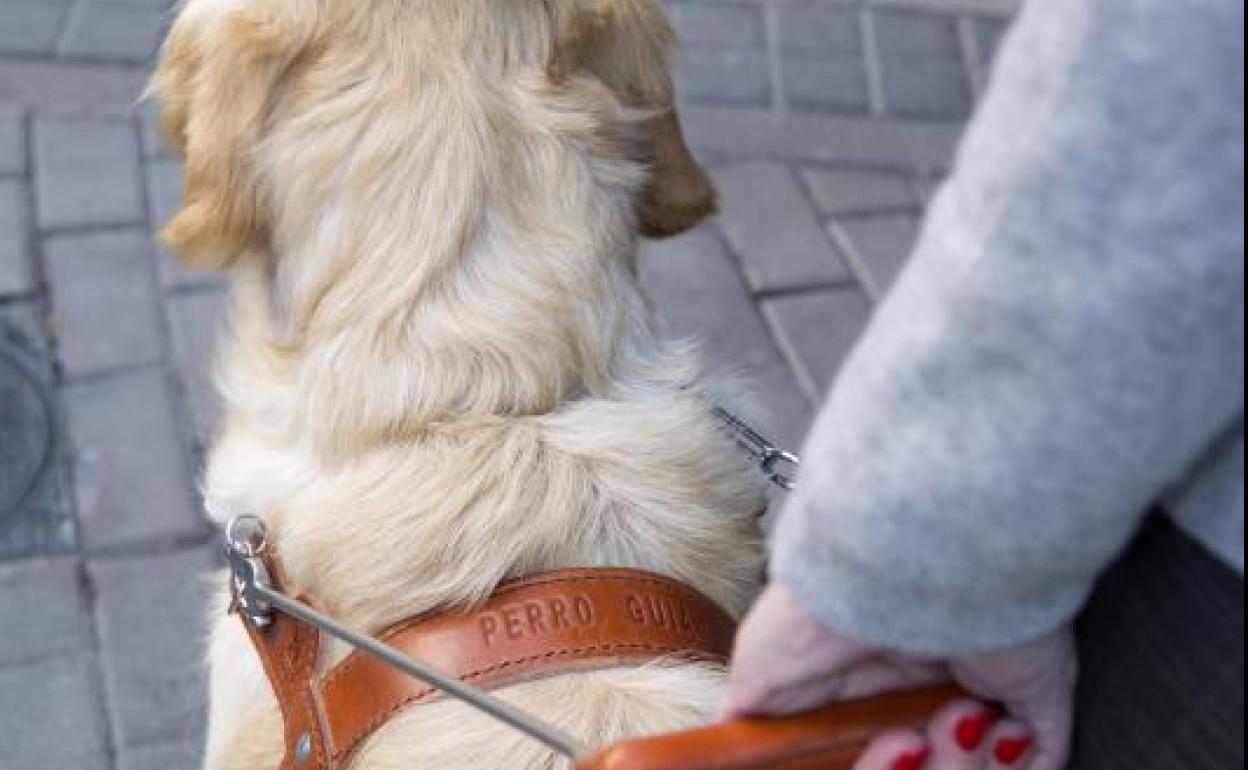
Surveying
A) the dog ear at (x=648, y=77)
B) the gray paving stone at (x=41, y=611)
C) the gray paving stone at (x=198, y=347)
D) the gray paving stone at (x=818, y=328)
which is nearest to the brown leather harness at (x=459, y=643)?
the dog ear at (x=648, y=77)

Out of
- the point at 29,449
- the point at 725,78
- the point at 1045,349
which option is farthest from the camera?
the point at 725,78

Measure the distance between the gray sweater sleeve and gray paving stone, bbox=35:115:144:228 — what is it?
3073mm

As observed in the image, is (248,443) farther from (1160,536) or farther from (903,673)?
(1160,536)

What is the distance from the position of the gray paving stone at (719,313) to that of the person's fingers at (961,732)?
2.18 metres

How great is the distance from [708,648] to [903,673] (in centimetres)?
47

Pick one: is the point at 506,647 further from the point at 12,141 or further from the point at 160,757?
the point at 12,141

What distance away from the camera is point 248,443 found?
1977mm

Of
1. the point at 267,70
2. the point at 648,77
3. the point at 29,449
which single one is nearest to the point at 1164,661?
the point at 648,77

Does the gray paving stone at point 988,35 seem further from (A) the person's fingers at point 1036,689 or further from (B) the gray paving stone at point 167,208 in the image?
(A) the person's fingers at point 1036,689

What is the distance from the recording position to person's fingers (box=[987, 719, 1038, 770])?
1.30 m

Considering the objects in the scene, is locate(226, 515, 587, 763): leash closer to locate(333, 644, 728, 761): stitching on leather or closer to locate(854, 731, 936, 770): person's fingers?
locate(333, 644, 728, 761): stitching on leather

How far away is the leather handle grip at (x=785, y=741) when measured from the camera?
4.09ft

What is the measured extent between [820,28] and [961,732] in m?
3.70

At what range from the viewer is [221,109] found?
188cm
